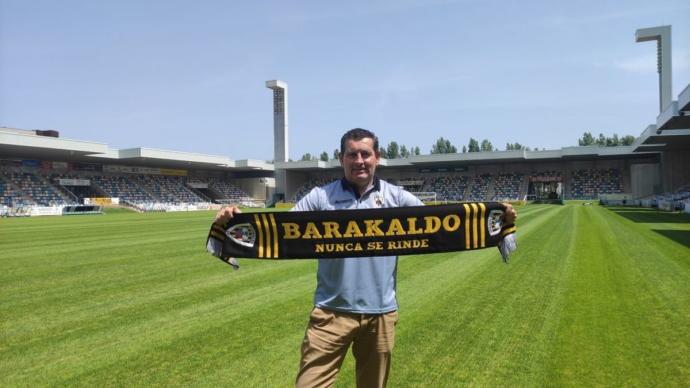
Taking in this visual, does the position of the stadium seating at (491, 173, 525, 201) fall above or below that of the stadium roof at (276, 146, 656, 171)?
below

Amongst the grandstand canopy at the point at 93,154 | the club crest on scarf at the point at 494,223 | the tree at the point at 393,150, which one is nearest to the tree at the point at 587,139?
the tree at the point at 393,150

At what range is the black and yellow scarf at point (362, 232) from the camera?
3.33 meters

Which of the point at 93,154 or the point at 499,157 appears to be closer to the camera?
the point at 93,154

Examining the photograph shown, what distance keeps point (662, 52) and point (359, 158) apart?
5877 cm

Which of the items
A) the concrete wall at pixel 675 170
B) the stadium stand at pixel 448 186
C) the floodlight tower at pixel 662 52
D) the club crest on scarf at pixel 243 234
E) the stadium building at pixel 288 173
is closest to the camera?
the club crest on scarf at pixel 243 234

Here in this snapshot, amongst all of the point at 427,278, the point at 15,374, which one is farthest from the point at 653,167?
the point at 15,374

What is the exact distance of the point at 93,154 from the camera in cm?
5122

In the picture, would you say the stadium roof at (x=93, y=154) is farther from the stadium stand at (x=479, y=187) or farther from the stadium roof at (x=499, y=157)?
the stadium stand at (x=479, y=187)

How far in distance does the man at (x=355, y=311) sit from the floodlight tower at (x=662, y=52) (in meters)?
58.0

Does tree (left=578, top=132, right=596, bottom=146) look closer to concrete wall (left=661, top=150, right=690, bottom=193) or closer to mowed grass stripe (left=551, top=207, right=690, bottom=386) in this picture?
concrete wall (left=661, top=150, right=690, bottom=193)

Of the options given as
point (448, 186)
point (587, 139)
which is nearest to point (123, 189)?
point (448, 186)

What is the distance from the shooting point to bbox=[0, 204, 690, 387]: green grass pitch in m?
4.51

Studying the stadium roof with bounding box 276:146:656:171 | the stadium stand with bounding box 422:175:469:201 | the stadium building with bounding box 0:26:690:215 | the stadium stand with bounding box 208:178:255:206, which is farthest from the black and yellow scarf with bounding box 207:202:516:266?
the stadium stand with bounding box 208:178:255:206

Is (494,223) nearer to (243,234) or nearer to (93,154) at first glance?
(243,234)
